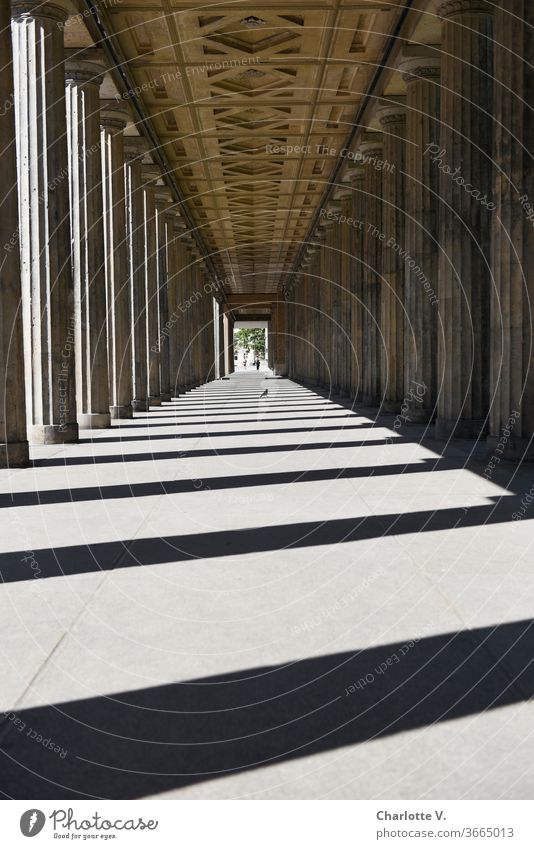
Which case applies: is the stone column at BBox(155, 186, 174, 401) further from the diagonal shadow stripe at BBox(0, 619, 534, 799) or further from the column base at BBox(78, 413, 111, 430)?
the diagonal shadow stripe at BBox(0, 619, 534, 799)

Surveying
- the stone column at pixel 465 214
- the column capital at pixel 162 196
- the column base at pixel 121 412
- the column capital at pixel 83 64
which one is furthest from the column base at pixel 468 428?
the column capital at pixel 162 196

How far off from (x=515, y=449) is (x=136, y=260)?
20097 mm

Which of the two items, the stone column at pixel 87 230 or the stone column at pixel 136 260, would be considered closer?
the stone column at pixel 87 230

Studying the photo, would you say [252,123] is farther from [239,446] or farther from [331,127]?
[239,446]

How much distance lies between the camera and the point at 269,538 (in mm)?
9508

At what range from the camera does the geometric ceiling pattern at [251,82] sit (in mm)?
24188

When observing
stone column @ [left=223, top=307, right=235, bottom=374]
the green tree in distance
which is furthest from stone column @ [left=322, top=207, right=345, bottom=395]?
the green tree in distance

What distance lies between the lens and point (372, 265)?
1318 inches

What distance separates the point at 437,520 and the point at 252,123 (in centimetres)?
2658

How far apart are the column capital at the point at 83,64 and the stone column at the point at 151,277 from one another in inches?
429

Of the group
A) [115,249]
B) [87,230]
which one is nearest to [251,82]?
[115,249]

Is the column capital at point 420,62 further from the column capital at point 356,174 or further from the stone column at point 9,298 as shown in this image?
the column capital at point 356,174

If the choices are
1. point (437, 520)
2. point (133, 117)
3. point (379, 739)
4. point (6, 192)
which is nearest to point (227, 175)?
point (133, 117)
